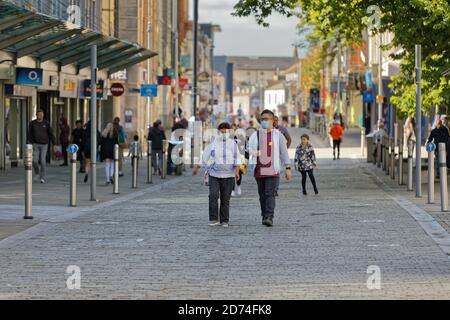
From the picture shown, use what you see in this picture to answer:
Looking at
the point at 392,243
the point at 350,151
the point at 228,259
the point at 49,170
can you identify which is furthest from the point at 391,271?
the point at 350,151

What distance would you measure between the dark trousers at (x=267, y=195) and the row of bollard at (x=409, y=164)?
367cm

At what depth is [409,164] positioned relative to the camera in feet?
96.8

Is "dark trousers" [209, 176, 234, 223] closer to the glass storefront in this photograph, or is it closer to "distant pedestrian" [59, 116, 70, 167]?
the glass storefront

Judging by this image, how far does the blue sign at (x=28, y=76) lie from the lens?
38.4 m

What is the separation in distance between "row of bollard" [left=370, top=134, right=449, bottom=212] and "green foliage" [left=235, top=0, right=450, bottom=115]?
65.7 inches

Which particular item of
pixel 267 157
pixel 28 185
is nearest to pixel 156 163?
pixel 28 185

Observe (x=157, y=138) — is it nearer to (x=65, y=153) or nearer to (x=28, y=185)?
(x=65, y=153)

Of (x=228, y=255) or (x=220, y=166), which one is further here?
(x=220, y=166)

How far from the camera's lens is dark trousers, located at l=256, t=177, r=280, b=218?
65.1 ft

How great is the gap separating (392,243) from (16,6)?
12352 millimetres

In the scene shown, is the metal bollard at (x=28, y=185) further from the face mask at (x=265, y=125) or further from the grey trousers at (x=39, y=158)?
the grey trousers at (x=39, y=158)

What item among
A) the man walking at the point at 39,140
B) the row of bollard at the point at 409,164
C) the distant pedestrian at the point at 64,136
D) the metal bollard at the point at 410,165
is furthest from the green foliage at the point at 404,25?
the distant pedestrian at the point at 64,136

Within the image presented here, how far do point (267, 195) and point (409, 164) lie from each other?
9.87m

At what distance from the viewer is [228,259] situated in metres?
14.9
